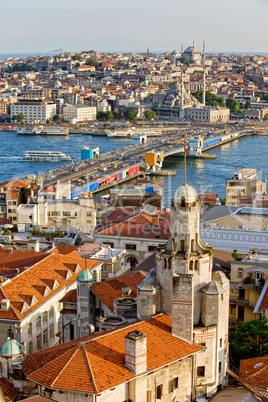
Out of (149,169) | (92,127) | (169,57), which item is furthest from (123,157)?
(169,57)

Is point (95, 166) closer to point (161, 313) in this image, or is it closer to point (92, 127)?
point (92, 127)

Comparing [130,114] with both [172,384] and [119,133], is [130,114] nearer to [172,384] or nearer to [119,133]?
[119,133]

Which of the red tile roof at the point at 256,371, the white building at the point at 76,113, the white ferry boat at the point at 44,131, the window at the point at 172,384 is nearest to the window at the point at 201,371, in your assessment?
the window at the point at 172,384

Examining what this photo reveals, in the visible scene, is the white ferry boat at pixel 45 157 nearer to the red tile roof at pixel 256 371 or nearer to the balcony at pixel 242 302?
the balcony at pixel 242 302

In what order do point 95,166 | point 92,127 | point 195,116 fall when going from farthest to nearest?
point 195,116
point 92,127
point 95,166

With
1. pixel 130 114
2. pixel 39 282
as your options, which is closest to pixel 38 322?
pixel 39 282

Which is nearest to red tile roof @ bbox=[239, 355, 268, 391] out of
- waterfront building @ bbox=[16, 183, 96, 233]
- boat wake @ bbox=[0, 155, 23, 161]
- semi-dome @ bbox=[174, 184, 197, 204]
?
semi-dome @ bbox=[174, 184, 197, 204]
